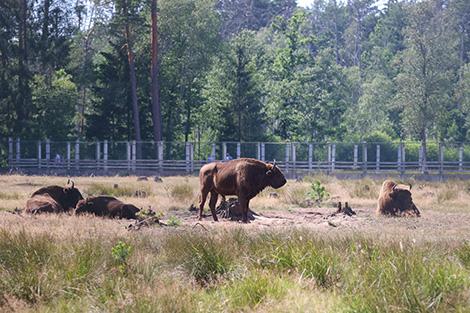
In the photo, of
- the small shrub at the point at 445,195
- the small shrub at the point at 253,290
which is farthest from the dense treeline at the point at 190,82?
the small shrub at the point at 253,290

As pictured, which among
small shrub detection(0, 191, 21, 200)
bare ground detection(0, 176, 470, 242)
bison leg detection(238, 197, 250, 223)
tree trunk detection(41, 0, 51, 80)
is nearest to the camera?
bare ground detection(0, 176, 470, 242)

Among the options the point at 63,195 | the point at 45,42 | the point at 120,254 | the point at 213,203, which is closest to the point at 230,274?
the point at 120,254

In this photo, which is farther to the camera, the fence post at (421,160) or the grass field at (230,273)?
the fence post at (421,160)

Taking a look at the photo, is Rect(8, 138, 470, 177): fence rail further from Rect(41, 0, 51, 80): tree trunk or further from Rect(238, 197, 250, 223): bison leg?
Rect(238, 197, 250, 223): bison leg

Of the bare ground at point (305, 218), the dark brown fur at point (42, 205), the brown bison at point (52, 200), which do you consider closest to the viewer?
the bare ground at point (305, 218)

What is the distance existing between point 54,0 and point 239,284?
57.6 metres

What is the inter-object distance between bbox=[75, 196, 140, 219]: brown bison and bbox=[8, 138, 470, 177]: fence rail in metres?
32.8

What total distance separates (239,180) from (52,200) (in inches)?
185

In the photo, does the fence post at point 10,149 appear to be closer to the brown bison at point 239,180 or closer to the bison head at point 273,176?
the brown bison at point 239,180

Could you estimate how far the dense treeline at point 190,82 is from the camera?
2388 inches

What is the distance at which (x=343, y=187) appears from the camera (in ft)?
122

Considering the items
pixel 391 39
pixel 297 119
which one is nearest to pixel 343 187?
pixel 297 119

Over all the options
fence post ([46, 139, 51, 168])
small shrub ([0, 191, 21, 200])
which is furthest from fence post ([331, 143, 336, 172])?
small shrub ([0, 191, 21, 200])

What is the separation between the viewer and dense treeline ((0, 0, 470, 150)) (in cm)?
6066
